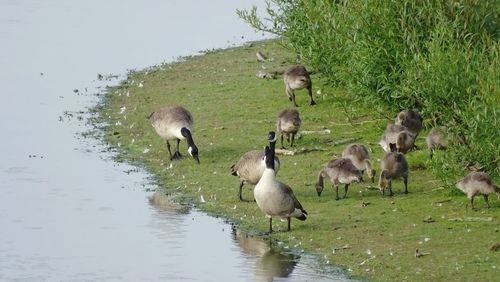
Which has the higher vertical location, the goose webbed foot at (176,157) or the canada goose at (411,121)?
the canada goose at (411,121)

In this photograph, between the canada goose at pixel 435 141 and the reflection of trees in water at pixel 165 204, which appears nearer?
the reflection of trees in water at pixel 165 204

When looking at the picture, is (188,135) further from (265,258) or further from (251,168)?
(265,258)

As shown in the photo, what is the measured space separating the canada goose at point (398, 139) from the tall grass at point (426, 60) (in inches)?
18.4

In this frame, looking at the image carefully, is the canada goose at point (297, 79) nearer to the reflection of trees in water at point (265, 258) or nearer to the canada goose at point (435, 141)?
the canada goose at point (435, 141)

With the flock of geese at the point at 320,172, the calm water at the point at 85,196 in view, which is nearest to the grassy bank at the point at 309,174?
the flock of geese at the point at 320,172

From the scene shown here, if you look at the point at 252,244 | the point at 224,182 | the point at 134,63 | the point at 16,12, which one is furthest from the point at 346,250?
the point at 16,12

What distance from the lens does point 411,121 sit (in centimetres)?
2427

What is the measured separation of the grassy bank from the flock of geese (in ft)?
1.03

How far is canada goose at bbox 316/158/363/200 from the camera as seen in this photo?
21344 millimetres

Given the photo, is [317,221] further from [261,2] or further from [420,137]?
[261,2]

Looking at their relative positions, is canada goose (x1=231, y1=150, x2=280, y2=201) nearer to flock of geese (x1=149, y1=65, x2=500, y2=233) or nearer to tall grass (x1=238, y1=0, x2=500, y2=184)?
flock of geese (x1=149, y1=65, x2=500, y2=233)

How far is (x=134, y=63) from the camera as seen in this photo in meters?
38.5

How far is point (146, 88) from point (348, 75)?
9247 mm

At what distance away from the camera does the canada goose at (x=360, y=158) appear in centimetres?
2259
